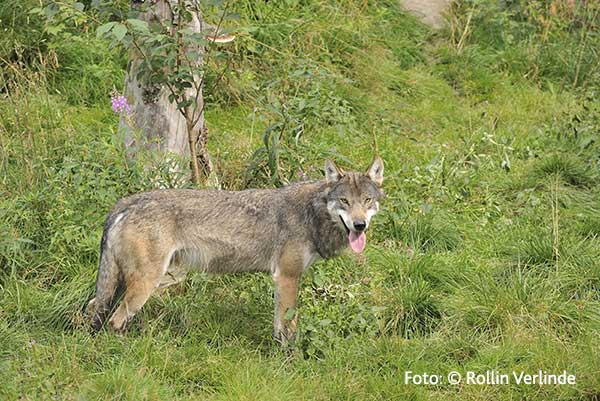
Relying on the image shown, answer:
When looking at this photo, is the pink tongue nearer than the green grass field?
No

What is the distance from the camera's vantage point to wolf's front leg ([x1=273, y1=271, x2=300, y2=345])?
7.38 m

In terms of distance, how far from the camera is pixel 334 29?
12.3 meters

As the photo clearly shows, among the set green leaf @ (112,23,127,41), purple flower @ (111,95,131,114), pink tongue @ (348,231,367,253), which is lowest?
purple flower @ (111,95,131,114)

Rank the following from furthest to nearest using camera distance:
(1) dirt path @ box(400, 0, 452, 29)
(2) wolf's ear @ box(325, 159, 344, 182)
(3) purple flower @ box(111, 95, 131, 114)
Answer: (1) dirt path @ box(400, 0, 452, 29) < (3) purple flower @ box(111, 95, 131, 114) < (2) wolf's ear @ box(325, 159, 344, 182)

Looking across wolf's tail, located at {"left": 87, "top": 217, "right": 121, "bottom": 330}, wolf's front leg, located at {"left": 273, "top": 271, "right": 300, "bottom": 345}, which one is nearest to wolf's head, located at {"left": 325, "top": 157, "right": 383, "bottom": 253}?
wolf's front leg, located at {"left": 273, "top": 271, "right": 300, "bottom": 345}

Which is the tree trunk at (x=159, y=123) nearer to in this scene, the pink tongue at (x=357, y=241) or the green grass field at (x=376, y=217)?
the green grass field at (x=376, y=217)

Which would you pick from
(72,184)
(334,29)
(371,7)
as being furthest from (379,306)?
(371,7)

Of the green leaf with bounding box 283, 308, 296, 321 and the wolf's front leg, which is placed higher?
the green leaf with bounding box 283, 308, 296, 321

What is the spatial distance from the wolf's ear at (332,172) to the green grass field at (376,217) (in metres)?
0.82

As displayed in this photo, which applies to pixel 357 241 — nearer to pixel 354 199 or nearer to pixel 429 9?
pixel 354 199

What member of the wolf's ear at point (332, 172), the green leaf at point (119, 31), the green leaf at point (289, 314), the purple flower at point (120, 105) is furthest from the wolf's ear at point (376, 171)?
the purple flower at point (120, 105)

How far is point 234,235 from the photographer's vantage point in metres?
7.68

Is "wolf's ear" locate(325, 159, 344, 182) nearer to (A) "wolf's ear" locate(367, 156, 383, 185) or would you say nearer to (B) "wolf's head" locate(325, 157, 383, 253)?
(B) "wolf's head" locate(325, 157, 383, 253)

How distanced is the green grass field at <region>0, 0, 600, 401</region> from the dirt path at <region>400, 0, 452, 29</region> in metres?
0.20
